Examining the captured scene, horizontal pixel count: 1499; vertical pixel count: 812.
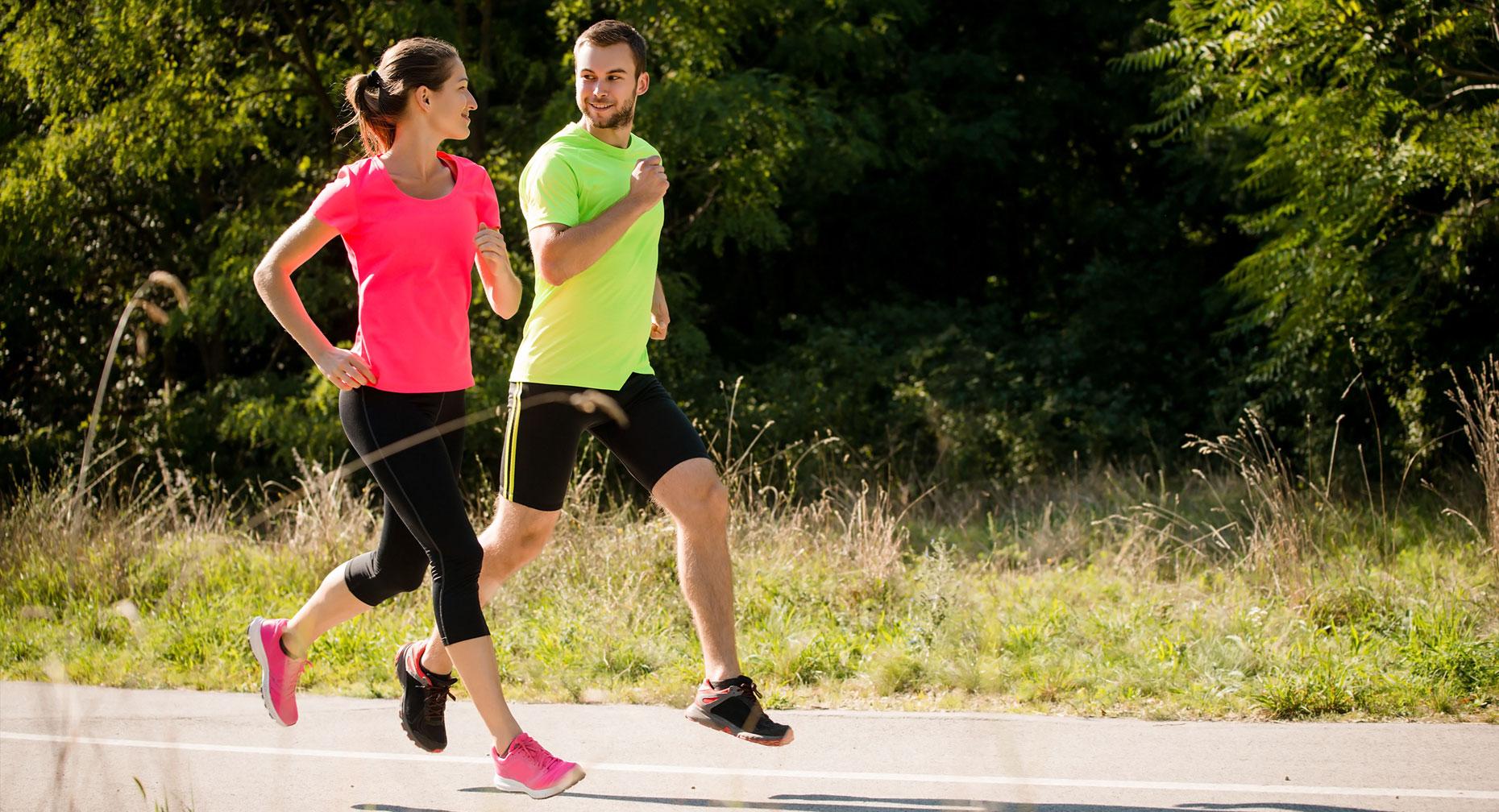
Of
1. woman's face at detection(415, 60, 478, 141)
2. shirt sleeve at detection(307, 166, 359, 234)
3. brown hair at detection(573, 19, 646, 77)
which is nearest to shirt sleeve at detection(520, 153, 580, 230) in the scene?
woman's face at detection(415, 60, 478, 141)

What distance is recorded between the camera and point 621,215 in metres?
4.01

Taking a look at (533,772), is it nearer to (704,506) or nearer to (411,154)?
(704,506)

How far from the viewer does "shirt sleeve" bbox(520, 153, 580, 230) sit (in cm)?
406

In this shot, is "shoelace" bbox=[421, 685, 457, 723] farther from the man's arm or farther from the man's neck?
the man's neck

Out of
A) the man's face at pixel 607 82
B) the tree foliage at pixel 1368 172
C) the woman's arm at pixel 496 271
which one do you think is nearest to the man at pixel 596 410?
the man's face at pixel 607 82

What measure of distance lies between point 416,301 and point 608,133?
830mm

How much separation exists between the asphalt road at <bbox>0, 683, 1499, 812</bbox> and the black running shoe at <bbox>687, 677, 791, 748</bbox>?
18 centimetres

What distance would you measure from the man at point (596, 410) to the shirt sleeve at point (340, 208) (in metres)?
0.52

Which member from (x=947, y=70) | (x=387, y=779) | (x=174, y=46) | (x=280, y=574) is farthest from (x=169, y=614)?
(x=947, y=70)

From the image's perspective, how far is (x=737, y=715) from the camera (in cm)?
400

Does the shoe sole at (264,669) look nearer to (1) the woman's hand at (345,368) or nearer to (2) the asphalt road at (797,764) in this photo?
(2) the asphalt road at (797,764)

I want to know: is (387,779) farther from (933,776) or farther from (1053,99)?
(1053,99)

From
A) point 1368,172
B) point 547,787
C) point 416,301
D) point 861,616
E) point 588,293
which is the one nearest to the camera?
point 547,787

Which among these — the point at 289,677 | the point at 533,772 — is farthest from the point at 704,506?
the point at 289,677
